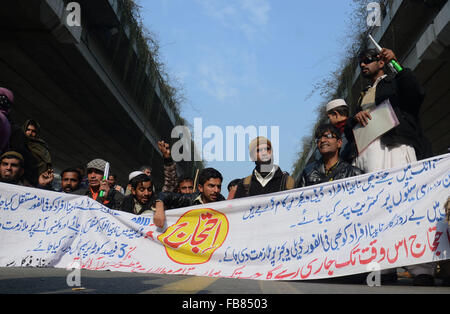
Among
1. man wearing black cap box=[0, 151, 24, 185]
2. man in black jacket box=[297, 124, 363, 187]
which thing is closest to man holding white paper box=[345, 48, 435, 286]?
man in black jacket box=[297, 124, 363, 187]

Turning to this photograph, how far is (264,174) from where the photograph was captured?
4852 mm

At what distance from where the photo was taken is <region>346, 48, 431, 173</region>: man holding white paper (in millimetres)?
4199

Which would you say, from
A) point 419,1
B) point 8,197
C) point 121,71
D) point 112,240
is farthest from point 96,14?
point 419,1

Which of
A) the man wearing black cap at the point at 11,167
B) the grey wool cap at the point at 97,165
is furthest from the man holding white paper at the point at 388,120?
the man wearing black cap at the point at 11,167

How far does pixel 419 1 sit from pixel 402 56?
181cm

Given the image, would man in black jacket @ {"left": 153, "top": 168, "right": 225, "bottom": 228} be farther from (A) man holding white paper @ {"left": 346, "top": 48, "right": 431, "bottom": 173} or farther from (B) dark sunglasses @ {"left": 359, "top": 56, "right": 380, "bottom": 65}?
(B) dark sunglasses @ {"left": 359, "top": 56, "right": 380, "bottom": 65}

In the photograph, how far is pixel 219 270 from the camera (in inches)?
167

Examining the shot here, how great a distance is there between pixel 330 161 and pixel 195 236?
1692mm

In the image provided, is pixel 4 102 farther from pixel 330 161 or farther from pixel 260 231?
pixel 330 161

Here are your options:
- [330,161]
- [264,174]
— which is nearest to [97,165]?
[264,174]

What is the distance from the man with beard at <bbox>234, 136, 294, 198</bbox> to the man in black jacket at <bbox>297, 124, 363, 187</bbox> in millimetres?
336

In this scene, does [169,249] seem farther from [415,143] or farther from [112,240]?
[415,143]

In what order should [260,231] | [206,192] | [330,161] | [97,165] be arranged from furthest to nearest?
[97,165]
[206,192]
[330,161]
[260,231]

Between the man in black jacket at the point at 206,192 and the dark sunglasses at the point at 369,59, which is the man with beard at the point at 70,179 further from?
the dark sunglasses at the point at 369,59
